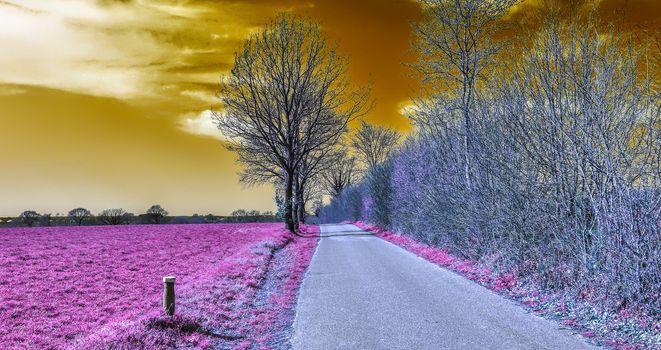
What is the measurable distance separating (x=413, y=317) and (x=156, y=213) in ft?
186

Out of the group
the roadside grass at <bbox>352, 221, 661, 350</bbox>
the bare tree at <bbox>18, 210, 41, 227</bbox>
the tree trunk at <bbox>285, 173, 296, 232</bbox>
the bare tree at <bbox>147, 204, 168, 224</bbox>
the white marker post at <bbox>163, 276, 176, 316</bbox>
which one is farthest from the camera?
the bare tree at <bbox>147, 204, 168, 224</bbox>

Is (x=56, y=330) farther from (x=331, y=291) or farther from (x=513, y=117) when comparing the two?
(x=513, y=117)

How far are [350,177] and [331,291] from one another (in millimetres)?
56298

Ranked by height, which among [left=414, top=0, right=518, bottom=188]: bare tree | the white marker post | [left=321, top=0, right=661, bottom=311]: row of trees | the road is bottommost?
the road

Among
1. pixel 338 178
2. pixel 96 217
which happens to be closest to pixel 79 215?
pixel 96 217

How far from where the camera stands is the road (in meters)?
6.03

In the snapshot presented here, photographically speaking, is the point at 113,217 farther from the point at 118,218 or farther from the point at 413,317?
the point at 413,317

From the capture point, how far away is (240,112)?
28703mm

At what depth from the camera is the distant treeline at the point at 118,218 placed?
159 feet

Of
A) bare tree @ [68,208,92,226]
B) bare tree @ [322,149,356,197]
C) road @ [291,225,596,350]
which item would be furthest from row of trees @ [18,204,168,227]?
road @ [291,225,596,350]

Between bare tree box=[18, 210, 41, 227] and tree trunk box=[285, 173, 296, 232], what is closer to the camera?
tree trunk box=[285, 173, 296, 232]

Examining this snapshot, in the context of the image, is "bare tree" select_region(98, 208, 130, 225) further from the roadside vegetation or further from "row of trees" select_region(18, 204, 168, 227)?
the roadside vegetation

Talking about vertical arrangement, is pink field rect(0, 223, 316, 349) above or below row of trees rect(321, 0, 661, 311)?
below

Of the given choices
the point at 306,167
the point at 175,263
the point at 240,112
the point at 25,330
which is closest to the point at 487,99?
the point at 25,330
